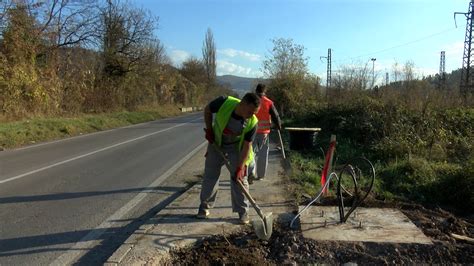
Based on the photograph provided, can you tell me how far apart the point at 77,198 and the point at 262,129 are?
139 inches

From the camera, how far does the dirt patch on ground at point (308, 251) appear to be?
4988 mm

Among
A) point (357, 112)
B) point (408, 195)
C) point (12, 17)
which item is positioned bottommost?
point (408, 195)

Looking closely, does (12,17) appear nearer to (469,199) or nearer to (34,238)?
(34,238)

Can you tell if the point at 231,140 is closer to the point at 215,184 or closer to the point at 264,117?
Answer: the point at 215,184

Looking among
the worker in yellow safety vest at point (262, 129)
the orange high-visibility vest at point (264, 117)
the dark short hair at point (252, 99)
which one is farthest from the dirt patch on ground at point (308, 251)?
the orange high-visibility vest at point (264, 117)

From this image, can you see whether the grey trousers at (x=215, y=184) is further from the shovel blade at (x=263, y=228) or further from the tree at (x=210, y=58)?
the tree at (x=210, y=58)

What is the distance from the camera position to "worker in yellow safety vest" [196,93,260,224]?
5.88 m

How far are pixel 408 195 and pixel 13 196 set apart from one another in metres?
6.54

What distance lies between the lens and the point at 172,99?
60562mm

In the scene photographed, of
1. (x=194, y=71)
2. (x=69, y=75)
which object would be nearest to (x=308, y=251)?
(x=69, y=75)

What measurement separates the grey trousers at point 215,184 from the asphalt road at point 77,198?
100 cm

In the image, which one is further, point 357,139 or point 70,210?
point 357,139

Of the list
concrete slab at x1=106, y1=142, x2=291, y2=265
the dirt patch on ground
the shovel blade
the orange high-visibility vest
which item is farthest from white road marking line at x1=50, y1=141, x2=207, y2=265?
the orange high-visibility vest

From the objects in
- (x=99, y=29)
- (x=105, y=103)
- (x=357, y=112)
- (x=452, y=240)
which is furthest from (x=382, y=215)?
(x=105, y=103)
